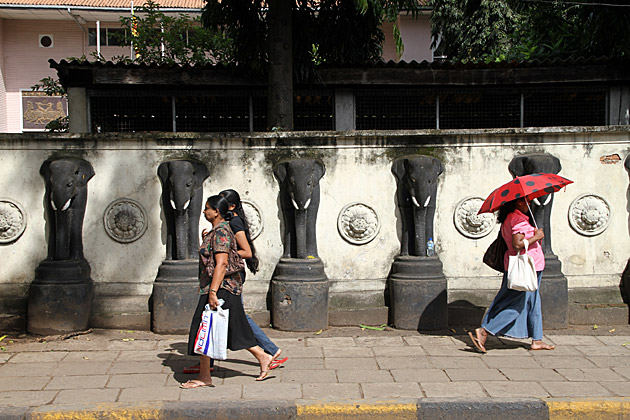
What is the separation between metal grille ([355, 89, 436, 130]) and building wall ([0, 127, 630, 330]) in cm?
484

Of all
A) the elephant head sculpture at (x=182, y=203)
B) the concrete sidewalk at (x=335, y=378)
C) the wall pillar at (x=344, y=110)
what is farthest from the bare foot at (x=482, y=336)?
the wall pillar at (x=344, y=110)

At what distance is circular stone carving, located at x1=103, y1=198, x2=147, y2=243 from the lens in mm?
6652

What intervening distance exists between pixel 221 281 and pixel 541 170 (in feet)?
12.7

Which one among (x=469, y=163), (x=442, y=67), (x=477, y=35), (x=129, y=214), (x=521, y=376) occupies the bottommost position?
(x=521, y=376)

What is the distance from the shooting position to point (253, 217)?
6734mm

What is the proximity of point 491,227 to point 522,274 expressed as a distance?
54.7 inches

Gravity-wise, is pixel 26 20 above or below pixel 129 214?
above

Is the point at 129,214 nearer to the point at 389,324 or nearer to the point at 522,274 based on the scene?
the point at 389,324

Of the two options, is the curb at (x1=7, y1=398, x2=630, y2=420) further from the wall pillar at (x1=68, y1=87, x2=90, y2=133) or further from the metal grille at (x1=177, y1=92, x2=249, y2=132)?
the wall pillar at (x1=68, y1=87, x2=90, y2=133)

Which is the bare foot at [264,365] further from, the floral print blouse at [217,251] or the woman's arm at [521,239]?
the woman's arm at [521,239]

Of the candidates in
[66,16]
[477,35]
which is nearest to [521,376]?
[477,35]

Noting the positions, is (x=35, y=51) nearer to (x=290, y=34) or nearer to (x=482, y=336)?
(x=290, y=34)

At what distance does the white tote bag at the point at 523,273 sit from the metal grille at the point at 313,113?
6395 millimetres

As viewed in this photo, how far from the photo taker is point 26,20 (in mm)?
22703
